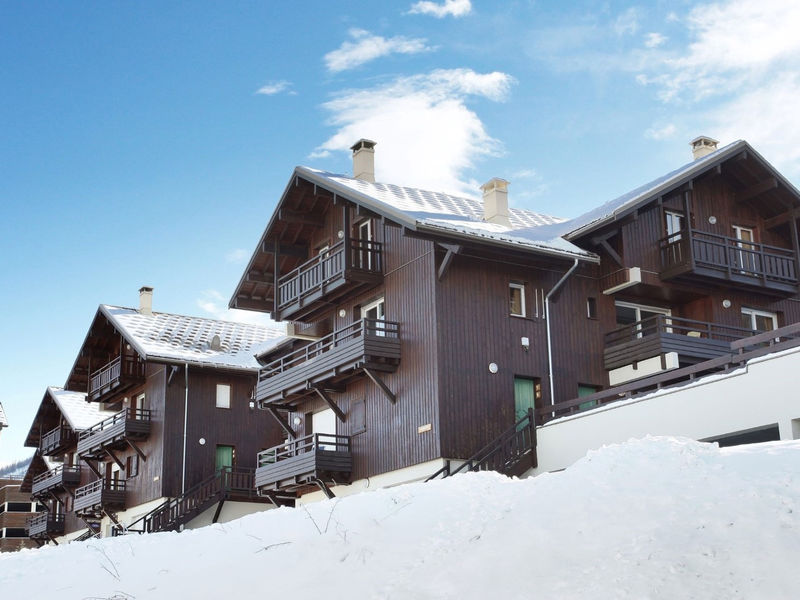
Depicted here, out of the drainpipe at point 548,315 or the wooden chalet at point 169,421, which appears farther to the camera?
the wooden chalet at point 169,421

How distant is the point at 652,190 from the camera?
30.4 meters

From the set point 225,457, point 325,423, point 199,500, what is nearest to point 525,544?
point 325,423

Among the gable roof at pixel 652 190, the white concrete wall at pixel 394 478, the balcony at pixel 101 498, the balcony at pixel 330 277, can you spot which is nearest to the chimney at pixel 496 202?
the gable roof at pixel 652 190

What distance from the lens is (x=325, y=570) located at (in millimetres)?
12875

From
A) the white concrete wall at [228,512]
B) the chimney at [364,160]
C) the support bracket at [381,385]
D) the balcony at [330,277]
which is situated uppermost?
the chimney at [364,160]

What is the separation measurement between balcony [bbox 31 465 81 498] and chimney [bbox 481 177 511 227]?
33.2 meters

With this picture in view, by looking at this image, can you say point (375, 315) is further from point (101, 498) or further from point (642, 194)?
point (101, 498)

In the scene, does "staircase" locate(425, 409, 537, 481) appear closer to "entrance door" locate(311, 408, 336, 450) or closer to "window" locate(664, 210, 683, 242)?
"entrance door" locate(311, 408, 336, 450)

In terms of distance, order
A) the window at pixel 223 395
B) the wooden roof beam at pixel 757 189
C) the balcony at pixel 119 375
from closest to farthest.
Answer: the wooden roof beam at pixel 757 189
the window at pixel 223 395
the balcony at pixel 119 375

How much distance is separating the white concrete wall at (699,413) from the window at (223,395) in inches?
851

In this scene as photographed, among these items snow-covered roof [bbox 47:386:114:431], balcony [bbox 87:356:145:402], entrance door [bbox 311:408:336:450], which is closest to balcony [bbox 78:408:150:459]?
balcony [bbox 87:356:145:402]

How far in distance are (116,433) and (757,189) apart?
28.7 meters

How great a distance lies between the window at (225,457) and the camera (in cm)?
4513

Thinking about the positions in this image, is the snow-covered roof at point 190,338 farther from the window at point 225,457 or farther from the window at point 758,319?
the window at point 758,319
